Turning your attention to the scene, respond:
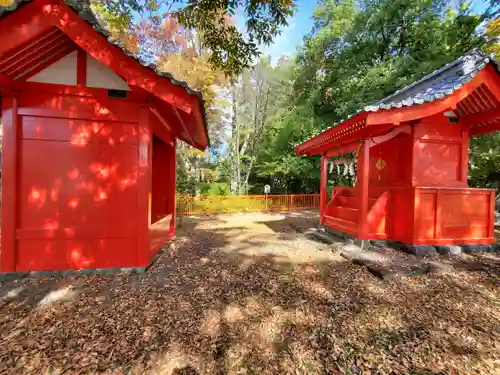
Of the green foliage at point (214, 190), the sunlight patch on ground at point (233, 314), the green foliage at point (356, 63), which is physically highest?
the green foliage at point (356, 63)

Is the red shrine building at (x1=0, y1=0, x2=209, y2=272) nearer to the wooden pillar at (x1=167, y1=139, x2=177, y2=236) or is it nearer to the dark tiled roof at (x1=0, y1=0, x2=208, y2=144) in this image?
the dark tiled roof at (x1=0, y1=0, x2=208, y2=144)

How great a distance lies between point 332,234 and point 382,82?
9.18 metres

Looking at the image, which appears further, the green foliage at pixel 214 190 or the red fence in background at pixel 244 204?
the green foliage at pixel 214 190

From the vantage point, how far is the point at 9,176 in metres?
3.49

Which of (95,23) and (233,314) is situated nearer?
(233,314)

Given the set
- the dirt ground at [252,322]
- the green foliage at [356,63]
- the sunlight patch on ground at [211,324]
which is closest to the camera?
the dirt ground at [252,322]

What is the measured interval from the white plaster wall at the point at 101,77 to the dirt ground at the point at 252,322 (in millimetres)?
3084

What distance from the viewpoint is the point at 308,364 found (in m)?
2.01

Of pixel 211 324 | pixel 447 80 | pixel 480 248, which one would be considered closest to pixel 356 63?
pixel 447 80

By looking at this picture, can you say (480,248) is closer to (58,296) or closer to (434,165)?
(434,165)

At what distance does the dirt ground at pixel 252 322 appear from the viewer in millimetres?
2014

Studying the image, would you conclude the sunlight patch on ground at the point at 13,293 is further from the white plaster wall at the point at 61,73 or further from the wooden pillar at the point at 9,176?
the white plaster wall at the point at 61,73

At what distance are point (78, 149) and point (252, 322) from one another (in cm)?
367

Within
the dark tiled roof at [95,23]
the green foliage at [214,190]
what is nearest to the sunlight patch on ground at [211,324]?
the dark tiled roof at [95,23]
